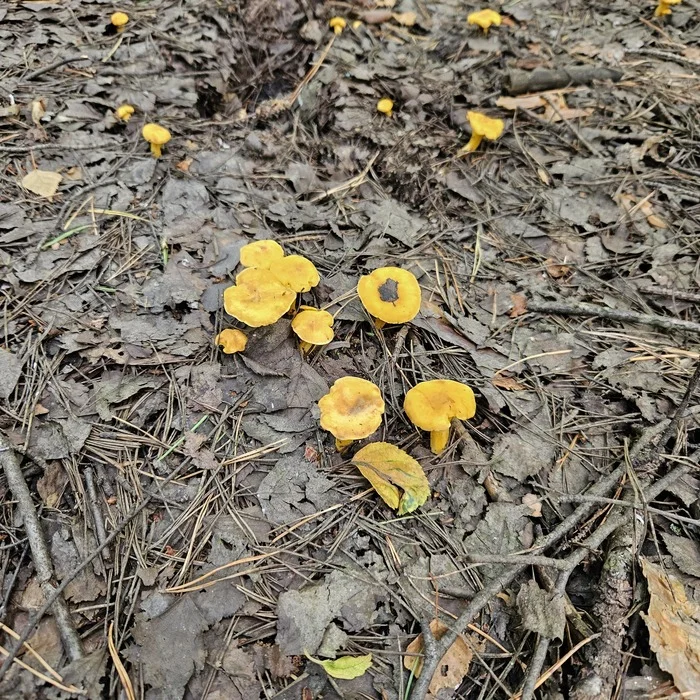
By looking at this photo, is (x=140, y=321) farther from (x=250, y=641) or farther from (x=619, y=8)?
(x=619, y=8)

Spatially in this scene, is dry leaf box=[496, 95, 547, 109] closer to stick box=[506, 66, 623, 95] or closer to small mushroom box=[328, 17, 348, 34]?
stick box=[506, 66, 623, 95]

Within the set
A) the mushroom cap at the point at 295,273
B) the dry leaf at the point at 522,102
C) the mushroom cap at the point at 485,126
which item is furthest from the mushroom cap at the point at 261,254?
the dry leaf at the point at 522,102

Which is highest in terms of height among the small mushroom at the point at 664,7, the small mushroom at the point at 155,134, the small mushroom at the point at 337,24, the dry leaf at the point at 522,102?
the small mushroom at the point at 664,7

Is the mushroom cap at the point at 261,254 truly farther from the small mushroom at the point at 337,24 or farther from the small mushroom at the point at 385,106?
the small mushroom at the point at 337,24

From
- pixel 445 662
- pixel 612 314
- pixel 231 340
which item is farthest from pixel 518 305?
pixel 445 662

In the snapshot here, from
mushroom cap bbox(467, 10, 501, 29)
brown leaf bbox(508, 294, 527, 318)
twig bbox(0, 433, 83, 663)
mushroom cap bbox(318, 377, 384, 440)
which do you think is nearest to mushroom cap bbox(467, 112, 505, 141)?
brown leaf bbox(508, 294, 527, 318)

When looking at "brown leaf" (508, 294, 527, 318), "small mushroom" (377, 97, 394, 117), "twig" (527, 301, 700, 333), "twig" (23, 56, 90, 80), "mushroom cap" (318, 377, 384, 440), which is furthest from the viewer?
"small mushroom" (377, 97, 394, 117)
